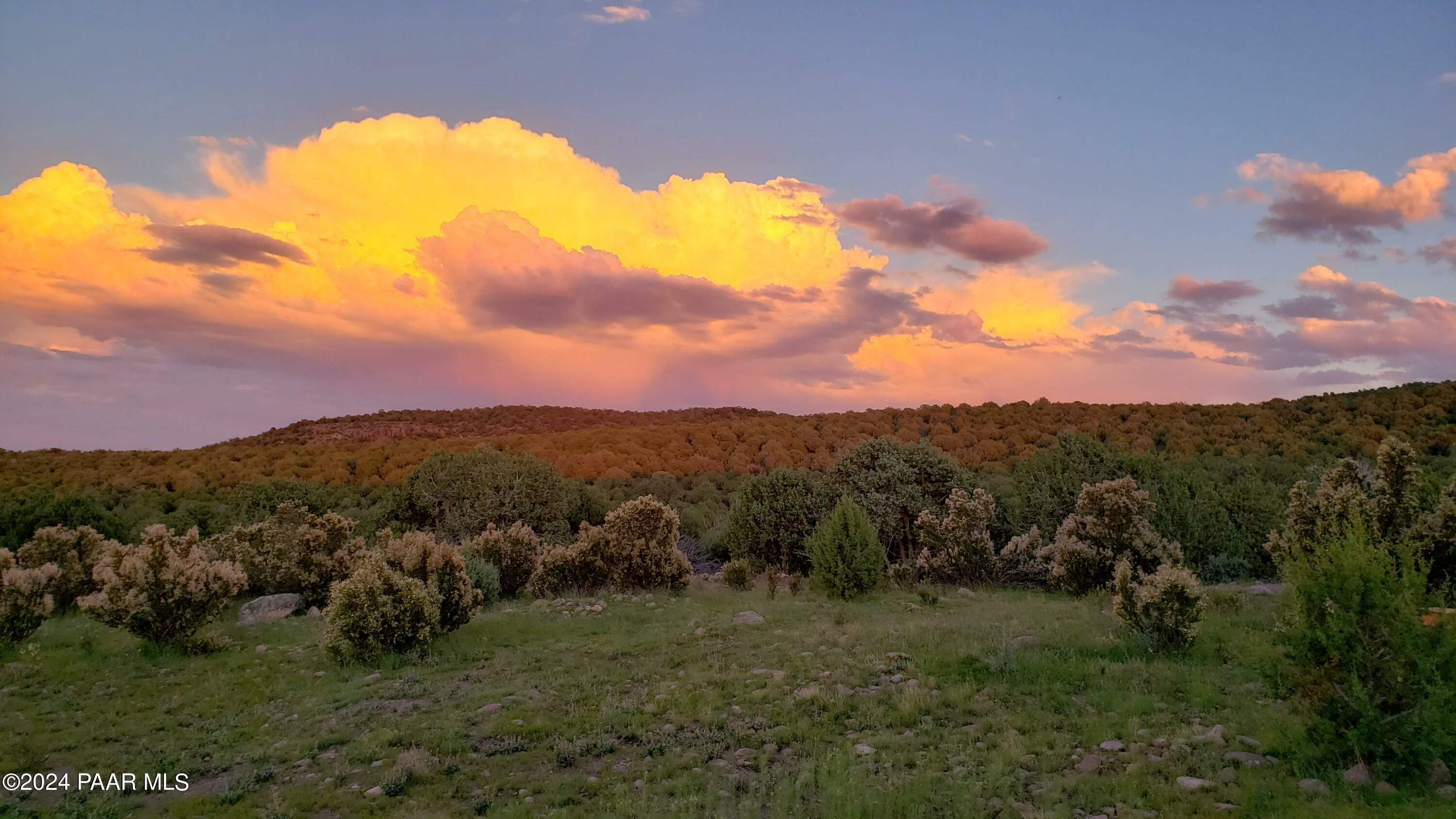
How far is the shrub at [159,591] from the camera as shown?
48.7ft

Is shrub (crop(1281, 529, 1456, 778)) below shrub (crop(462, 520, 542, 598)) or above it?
above

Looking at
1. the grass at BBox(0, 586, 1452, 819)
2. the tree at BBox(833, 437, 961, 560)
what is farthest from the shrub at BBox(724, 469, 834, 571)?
the grass at BBox(0, 586, 1452, 819)

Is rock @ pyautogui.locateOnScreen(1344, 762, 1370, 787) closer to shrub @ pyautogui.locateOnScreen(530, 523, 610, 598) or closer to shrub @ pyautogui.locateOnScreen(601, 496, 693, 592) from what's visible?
shrub @ pyautogui.locateOnScreen(601, 496, 693, 592)

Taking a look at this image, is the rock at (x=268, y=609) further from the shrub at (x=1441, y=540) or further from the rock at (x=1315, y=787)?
the shrub at (x=1441, y=540)

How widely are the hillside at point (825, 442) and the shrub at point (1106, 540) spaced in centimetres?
2184

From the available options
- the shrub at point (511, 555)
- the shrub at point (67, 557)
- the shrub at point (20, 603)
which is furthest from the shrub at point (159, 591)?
the shrub at point (511, 555)

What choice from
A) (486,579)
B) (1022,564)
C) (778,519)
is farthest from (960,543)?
(486,579)

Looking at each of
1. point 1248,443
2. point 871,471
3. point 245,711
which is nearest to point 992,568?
point 871,471

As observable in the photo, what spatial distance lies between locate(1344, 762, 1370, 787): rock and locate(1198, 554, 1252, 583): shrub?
19030mm

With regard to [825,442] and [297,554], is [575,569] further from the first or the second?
[825,442]

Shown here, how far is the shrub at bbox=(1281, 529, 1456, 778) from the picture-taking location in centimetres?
662

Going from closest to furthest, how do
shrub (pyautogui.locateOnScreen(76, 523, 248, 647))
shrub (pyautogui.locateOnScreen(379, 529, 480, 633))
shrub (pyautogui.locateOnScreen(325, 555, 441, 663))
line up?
shrub (pyautogui.locateOnScreen(325, 555, 441, 663))
shrub (pyautogui.locateOnScreen(76, 523, 248, 647))
shrub (pyautogui.locateOnScreen(379, 529, 480, 633))

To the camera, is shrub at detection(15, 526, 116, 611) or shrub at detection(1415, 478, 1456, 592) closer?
shrub at detection(1415, 478, 1456, 592)

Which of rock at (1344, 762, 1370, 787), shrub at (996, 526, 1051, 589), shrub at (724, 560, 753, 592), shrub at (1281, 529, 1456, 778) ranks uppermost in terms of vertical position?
shrub at (1281, 529, 1456, 778)
